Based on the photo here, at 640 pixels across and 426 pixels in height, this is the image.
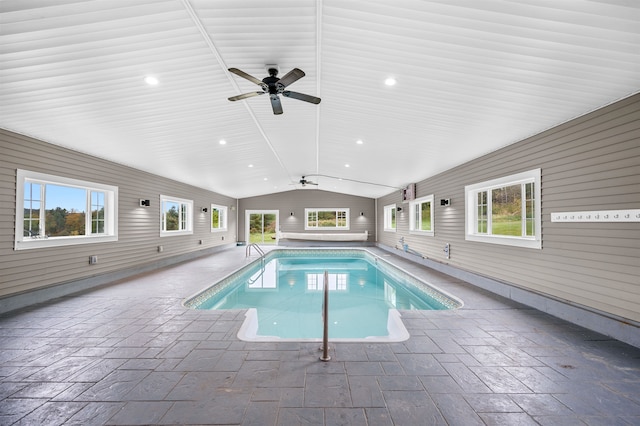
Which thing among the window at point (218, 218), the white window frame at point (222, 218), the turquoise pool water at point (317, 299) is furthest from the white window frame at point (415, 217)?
the white window frame at point (222, 218)

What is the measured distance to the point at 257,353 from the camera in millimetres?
2650

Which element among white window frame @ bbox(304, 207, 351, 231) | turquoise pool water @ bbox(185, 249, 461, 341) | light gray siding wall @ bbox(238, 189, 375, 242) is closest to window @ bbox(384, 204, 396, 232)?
light gray siding wall @ bbox(238, 189, 375, 242)

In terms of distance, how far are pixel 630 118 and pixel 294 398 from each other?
425 centimetres

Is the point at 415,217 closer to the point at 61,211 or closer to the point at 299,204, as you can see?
the point at 299,204

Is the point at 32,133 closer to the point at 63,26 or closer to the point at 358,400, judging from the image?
the point at 63,26

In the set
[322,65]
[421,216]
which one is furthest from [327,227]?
[322,65]

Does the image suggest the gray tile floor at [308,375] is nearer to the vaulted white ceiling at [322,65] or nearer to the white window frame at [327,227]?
the vaulted white ceiling at [322,65]

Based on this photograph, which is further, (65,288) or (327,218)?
(327,218)

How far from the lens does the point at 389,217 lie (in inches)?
487

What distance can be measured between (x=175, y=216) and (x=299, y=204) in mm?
6492

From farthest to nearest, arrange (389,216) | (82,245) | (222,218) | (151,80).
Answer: (222,218), (389,216), (82,245), (151,80)

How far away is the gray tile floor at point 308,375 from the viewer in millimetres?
1847

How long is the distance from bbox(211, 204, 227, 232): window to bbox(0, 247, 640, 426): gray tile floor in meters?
8.01

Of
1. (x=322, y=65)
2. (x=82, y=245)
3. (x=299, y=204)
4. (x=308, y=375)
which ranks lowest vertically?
(x=308, y=375)
